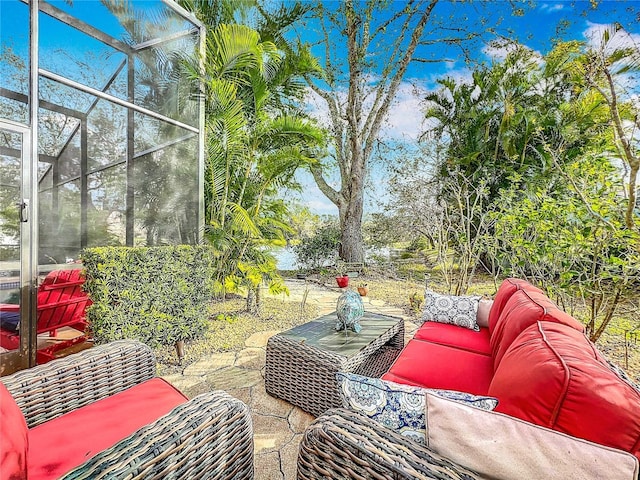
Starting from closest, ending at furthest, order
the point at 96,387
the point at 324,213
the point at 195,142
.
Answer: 1. the point at 96,387
2. the point at 195,142
3. the point at 324,213

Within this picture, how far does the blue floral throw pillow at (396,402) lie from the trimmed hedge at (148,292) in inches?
91.8

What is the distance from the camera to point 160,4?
12.5ft

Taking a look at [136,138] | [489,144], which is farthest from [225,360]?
[489,144]

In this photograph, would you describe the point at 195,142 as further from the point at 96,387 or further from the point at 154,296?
the point at 96,387

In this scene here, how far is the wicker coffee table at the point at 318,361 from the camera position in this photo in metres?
2.09

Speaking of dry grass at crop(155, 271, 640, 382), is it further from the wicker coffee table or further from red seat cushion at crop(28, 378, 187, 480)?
red seat cushion at crop(28, 378, 187, 480)

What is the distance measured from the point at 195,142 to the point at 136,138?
2.52 ft

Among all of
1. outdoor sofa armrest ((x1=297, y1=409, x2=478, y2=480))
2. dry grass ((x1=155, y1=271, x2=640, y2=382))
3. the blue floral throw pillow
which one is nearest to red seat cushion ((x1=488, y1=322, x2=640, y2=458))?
the blue floral throw pillow

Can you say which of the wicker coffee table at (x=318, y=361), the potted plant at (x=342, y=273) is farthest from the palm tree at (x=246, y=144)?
the potted plant at (x=342, y=273)

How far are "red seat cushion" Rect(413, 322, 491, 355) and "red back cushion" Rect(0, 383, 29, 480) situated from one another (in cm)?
238

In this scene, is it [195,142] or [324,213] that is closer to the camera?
[195,142]

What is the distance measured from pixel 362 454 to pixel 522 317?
139 centimetres

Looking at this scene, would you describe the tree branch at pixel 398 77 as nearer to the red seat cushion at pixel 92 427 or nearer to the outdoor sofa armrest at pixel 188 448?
the red seat cushion at pixel 92 427

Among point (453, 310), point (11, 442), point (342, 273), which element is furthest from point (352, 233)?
point (11, 442)
